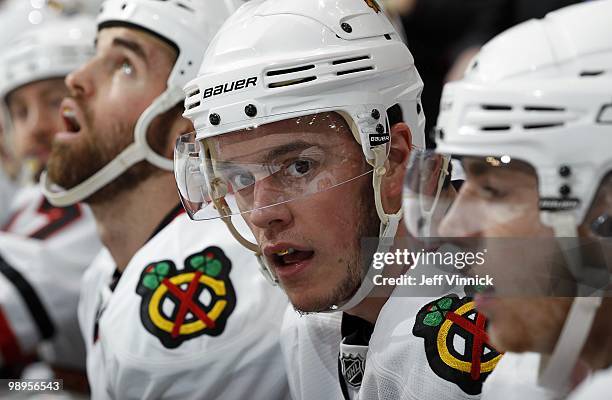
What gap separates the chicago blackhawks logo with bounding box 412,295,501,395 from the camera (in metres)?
1.70

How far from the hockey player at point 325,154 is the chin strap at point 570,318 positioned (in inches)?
13.7

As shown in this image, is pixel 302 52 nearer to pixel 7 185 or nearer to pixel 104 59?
pixel 104 59

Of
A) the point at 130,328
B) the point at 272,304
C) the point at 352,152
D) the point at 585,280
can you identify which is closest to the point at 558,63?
the point at 585,280

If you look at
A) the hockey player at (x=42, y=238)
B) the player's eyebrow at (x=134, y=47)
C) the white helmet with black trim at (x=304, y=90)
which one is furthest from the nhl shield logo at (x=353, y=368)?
the hockey player at (x=42, y=238)

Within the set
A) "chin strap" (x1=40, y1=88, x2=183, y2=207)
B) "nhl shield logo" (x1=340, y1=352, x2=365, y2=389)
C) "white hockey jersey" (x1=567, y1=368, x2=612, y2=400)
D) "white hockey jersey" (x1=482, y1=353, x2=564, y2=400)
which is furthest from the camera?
"chin strap" (x1=40, y1=88, x2=183, y2=207)

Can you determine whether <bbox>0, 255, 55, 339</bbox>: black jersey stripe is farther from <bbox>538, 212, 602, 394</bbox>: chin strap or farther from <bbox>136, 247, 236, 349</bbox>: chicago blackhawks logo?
<bbox>538, 212, 602, 394</bbox>: chin strap

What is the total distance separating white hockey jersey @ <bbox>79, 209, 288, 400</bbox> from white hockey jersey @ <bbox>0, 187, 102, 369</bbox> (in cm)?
87

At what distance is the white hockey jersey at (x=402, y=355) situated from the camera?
5.59 ft

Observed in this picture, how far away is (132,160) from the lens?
2586mm

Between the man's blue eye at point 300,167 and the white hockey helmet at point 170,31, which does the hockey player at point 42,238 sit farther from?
the man's blue eye at point 300,167

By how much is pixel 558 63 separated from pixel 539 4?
5.95ft

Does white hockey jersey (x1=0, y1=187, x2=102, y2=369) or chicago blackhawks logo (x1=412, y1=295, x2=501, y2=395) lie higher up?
chicago blackhawks logo (x1=412, y1=295, x2=501, y2=395)

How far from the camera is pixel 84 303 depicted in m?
3.07

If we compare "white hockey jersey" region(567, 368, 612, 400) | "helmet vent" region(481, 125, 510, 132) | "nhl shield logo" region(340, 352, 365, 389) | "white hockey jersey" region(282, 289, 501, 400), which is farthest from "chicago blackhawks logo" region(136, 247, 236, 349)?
"white hockey jersey" region(567, 368, 612, 400)
